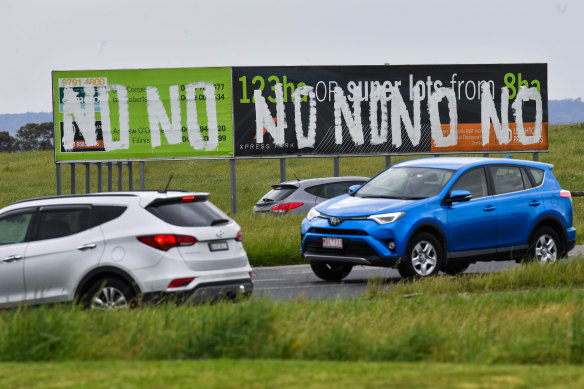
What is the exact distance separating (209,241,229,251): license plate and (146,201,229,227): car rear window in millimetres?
228

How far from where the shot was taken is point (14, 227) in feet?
38.6

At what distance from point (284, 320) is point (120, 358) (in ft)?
5.25

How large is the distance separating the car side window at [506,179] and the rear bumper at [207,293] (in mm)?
6267

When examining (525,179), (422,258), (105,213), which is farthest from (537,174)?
(105,213)

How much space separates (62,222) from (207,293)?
70.0 inches

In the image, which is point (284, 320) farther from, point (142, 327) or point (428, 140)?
point (428, 140)

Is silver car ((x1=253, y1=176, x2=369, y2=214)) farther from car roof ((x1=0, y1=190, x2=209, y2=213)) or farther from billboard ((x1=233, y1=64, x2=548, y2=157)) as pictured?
car roof ((x1=0, y1=190, x2=209, y2=213))

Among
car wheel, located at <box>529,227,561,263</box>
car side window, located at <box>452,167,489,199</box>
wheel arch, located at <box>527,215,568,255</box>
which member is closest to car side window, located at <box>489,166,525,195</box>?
car side window, located at <box>452,167,489,199</box>

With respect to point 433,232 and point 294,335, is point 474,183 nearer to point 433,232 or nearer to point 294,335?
point 433,232

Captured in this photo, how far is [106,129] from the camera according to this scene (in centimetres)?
3216

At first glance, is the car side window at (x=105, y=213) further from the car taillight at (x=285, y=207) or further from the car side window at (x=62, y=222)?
the car taillight at (x=285, y=207)

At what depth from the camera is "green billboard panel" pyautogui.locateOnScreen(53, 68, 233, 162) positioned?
32062 millimetres

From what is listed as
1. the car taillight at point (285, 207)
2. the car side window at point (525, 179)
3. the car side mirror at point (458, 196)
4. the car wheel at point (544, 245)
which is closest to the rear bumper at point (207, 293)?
the car side mirror at point (458, 196)

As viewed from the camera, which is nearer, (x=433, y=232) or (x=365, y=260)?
(x=365, y=260)
